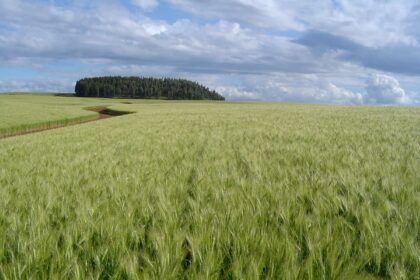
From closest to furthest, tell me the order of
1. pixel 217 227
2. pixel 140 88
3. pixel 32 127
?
pixel 217 227
pixel 32 127
pixel 140 88

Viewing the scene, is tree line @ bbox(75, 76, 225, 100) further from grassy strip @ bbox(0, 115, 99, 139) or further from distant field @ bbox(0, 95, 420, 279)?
distant field @ bbox(0, 95, 420, 279)

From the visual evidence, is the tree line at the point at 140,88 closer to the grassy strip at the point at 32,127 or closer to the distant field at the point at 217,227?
the grassy strip at the point at 32,127

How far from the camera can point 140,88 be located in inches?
5374

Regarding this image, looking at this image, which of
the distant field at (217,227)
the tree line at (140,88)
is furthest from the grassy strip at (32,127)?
the tree line at (140,88)

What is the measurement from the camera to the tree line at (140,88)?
13025 cm

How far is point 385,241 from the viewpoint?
→ 6.57 ft

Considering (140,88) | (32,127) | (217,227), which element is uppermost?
(140,88)

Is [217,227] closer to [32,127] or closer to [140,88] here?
[32,127]

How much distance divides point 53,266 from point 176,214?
3.23 feet

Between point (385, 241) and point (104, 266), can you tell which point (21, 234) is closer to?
point (104, 266)

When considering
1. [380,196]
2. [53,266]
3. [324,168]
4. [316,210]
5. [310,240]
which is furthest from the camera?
[324,168]

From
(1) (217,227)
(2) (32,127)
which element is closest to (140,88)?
(2) (32,127)

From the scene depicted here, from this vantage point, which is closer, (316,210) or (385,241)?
(385,241)

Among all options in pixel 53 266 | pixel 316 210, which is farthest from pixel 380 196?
pixel 53 266
